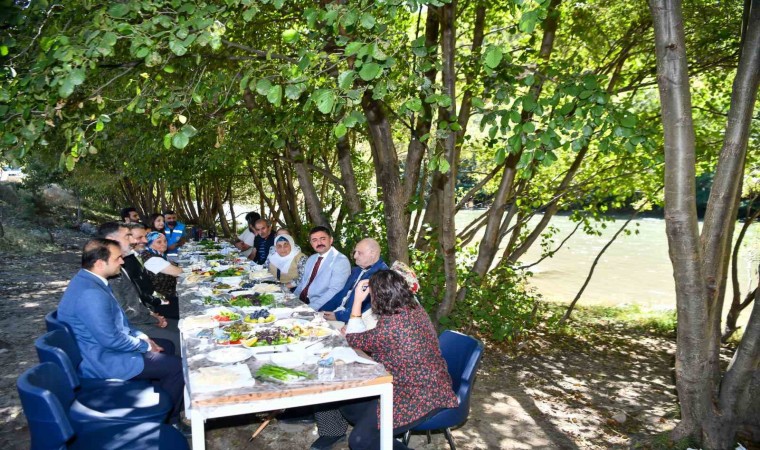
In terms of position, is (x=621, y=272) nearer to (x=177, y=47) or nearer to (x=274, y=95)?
(x=274, y=95)

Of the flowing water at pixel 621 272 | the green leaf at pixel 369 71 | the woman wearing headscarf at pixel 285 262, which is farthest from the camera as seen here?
the flowing water at pixel 621 272

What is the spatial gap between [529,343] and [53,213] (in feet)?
82.9

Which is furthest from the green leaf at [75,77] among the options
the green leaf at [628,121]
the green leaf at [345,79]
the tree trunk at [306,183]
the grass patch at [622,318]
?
the grass patch at [622,318]

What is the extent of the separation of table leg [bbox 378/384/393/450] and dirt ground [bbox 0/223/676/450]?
117cm

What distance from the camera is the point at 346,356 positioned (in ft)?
10.0

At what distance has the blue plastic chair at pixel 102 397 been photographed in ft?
9.70

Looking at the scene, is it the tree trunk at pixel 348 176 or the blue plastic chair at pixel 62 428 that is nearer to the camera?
the blue plastic chair at pixel 62 428

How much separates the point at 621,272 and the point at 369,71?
1871 centimetres

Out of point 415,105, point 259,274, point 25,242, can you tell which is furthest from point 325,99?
point 25,242

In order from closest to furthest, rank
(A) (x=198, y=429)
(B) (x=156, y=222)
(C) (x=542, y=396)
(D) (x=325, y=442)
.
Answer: (A) (x=198, y=429)
(D) (x=325, y=442)
(C) (x=542, y=396)
(B) (x=156, y=222)

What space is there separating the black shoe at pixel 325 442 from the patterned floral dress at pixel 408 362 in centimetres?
99

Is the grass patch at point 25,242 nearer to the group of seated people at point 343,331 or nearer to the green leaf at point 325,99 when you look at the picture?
the group of seated people at point 343,331

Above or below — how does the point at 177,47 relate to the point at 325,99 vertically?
above

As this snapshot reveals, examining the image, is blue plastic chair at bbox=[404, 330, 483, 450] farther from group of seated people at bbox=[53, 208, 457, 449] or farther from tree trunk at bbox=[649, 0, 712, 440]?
tree trunk at bbox=[649, 0, 712, 440]
